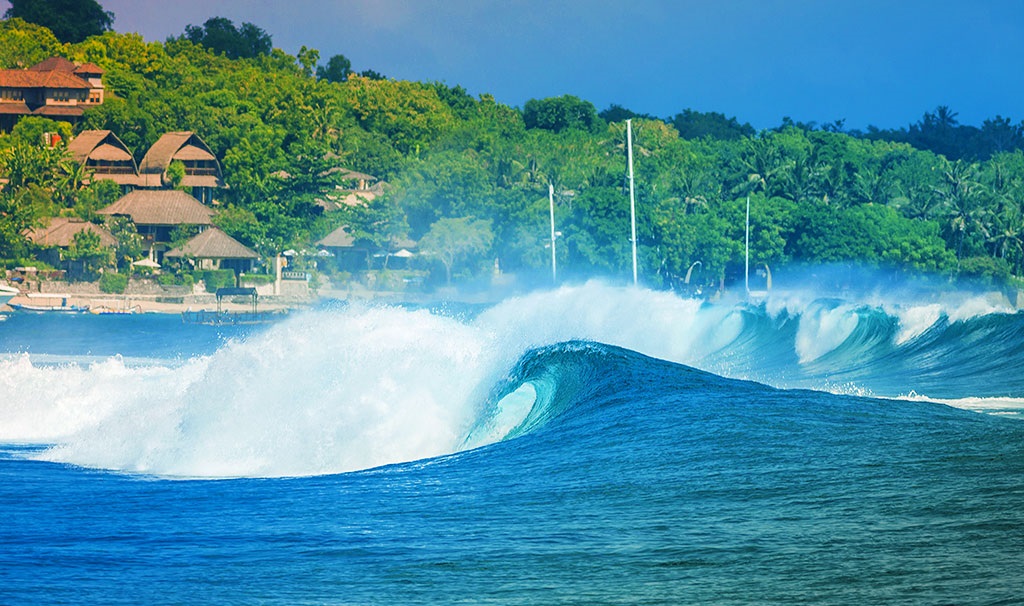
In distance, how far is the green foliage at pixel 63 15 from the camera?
170 metres

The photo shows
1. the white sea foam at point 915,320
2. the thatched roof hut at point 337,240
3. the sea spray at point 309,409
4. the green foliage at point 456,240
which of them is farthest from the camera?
the thatched roof hut at point 337,240

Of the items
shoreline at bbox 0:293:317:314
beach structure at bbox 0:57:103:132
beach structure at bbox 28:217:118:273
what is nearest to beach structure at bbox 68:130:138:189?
beach structure at bbox 0:57:103:132

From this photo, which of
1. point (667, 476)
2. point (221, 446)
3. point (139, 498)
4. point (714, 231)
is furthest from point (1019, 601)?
point (714, 231)

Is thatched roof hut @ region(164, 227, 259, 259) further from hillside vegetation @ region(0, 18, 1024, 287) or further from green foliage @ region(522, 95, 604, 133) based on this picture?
green foliage @ region(522, 95, 604, 133)

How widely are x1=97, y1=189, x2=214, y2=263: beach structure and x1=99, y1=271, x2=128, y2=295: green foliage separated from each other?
755 centimetres

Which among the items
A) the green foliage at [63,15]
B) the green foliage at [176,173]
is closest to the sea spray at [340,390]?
the green foliage at [176,173]

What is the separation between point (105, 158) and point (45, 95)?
20.3 meters

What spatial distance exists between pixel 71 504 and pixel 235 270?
261ft

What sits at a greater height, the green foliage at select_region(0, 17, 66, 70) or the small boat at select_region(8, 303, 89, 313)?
the green foliage at select_region(0, 17, 66, 70)

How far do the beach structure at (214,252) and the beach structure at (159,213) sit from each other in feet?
17.4

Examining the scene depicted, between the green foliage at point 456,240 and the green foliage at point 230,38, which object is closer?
the green foliage at point 456,240

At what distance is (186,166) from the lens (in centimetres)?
10669

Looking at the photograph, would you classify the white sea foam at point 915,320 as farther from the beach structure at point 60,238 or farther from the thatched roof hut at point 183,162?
the thatched roof hut at point 183,162

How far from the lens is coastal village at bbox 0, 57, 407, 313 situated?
8300 centimetres
